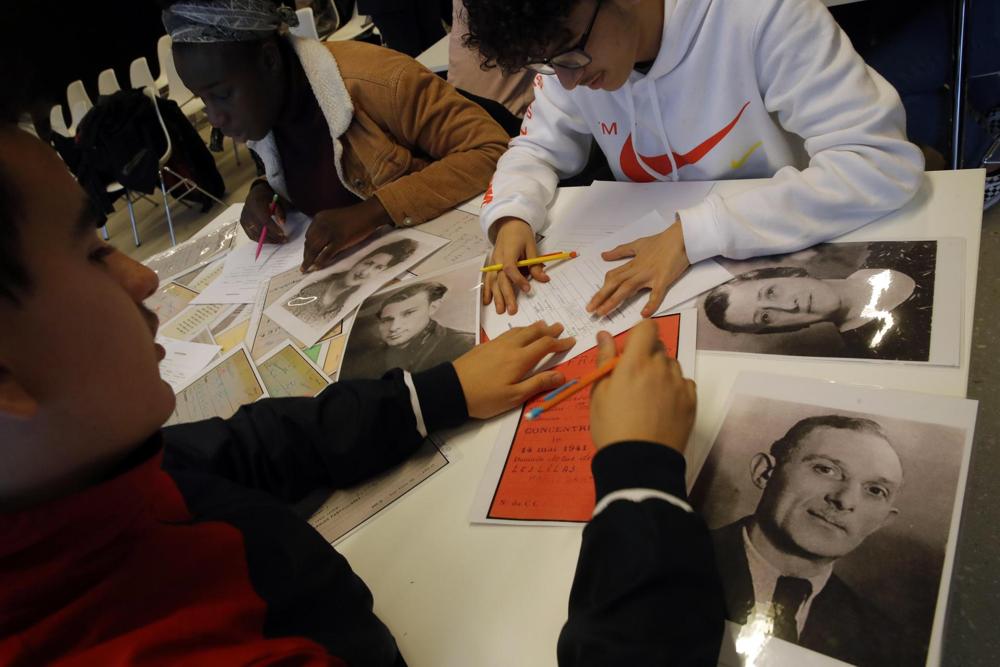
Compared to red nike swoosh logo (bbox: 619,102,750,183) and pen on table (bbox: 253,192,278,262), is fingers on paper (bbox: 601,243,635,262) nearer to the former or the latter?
red nike swoosh logo (bbox: 619,102,750,183)

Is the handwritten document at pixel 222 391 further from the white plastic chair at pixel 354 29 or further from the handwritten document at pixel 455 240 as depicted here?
the white plastic chair at pixel 354 29

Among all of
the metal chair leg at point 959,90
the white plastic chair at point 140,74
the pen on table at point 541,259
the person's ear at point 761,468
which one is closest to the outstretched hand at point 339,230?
the pen on table at point 541,259

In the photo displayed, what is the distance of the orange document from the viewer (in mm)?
564

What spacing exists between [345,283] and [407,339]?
0.84 ft

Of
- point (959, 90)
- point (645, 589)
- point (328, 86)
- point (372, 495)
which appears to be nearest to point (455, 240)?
point (328, 86)

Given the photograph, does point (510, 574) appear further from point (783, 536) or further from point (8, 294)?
point (8, 294)

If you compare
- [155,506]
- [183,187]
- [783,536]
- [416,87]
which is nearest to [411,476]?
[155,506]

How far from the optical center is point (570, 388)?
64cm

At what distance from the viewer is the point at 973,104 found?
141cm

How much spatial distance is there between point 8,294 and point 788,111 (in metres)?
0.89

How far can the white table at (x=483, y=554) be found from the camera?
492 millimetres

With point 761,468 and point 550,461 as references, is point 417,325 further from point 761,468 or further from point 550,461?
point 761,468

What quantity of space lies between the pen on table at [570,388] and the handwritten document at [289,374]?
A: 334 mm

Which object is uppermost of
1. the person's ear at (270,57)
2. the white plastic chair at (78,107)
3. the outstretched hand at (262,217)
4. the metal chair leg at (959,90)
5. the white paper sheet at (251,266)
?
the white plastic chair at (78,107)
